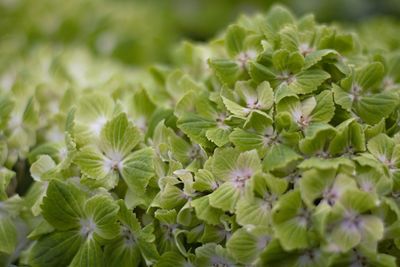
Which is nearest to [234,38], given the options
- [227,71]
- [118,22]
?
[227,71]

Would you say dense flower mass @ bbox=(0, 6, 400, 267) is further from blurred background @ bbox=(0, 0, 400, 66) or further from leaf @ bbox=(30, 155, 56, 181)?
blurred background @ bbox=(0, 0, 400, 66)

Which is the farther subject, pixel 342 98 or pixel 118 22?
pixel 118 22

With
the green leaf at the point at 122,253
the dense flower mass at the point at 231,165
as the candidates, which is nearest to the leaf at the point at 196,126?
the dense flower mass at the point at 231,165

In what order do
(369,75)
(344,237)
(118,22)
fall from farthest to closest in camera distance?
1. (118,22)
2. (369,75)
3. (344,237)

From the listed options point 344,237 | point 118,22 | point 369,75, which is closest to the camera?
point 344,237

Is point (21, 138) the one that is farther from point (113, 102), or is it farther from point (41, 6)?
point (41, 6)

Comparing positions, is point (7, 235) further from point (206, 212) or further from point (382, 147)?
point (382, 147)

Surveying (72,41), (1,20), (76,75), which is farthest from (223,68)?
(1,20)
